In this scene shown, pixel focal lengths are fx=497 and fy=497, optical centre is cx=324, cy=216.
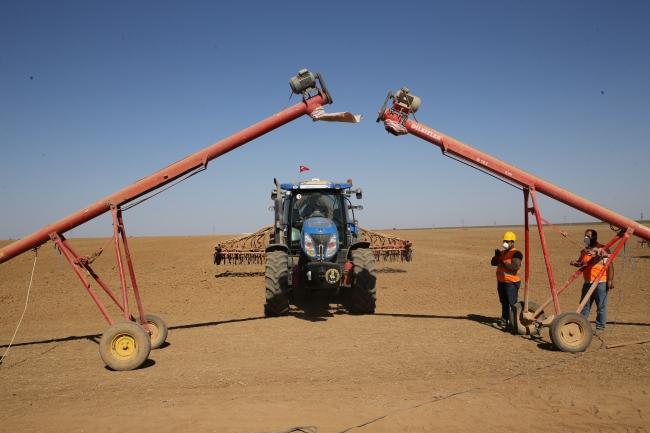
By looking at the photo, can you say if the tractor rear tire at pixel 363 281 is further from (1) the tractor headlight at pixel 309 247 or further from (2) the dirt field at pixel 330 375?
(1) the tractor headlight at pixel 309 247

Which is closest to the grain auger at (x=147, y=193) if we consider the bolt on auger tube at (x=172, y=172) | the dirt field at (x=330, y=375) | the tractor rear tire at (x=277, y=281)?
the bolt on auger tube at (x=172, y=172)

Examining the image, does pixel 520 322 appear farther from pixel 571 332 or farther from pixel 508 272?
pixel 571 332

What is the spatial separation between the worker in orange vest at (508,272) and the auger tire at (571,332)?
119cm

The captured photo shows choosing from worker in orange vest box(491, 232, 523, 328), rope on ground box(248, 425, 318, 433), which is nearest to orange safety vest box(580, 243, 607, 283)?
worker in orange vest box(491, 232, 523, 328)

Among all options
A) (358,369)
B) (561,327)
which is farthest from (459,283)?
(358,369)

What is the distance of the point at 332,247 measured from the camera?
9.40m

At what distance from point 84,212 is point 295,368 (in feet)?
12.5

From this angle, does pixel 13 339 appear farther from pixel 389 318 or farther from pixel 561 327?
pixel 561 327

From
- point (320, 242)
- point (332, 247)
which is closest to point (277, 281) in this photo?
point (320, 242)

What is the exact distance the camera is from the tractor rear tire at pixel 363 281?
941 centimetres

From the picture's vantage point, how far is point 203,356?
698 cm

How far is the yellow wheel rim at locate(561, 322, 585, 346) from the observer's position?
6938 millimetres

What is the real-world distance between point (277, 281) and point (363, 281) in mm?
1631

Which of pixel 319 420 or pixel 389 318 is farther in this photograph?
pixel 389 318
